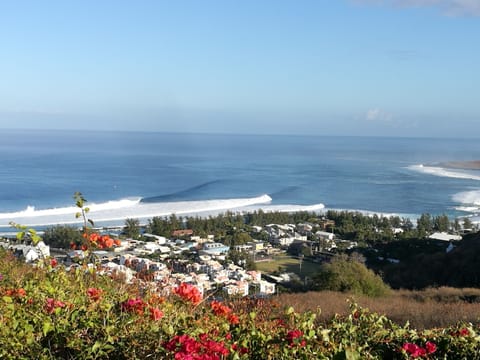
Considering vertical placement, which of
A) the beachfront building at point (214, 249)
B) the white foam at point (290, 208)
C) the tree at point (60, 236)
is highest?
the tree at point (60, 236)

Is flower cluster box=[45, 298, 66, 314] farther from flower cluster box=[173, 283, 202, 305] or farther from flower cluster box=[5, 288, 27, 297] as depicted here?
flower cluster box=[173, 283, 202, 305]

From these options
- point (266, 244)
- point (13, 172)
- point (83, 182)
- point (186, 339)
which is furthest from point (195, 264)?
point (13, 172)

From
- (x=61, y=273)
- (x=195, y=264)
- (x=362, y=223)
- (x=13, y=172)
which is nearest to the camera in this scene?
(x=61, y=273)

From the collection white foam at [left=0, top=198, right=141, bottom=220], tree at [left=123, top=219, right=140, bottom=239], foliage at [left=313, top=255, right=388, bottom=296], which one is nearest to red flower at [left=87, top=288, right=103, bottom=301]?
foliage at [left=313, top=255, right=388, bottom=296]

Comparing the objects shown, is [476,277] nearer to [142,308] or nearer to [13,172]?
[142,308]

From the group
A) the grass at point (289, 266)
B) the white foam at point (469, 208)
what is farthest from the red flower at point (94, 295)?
the white foam at point (469, 208)

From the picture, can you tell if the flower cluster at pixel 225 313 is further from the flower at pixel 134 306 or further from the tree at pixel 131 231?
the tree at pixel 131 231

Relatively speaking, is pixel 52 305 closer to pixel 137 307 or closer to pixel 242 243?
pixel 137 307
